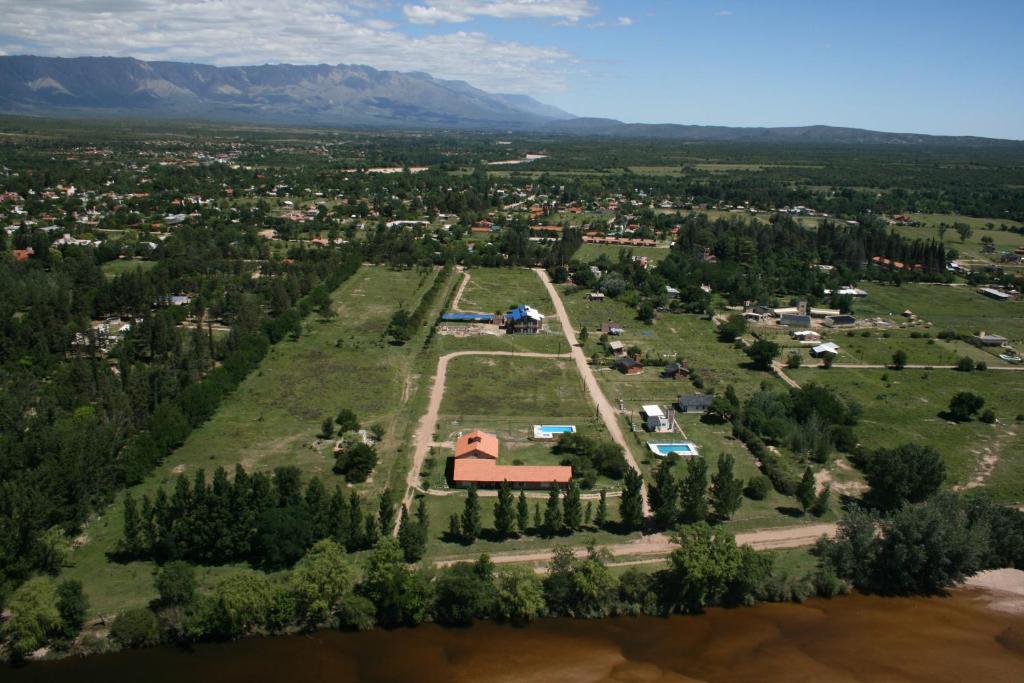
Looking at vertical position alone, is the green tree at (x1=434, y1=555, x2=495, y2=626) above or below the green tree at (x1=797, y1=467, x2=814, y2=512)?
below

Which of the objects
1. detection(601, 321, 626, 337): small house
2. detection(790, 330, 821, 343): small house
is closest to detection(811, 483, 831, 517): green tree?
detection(601, 321, 626, 337): small house

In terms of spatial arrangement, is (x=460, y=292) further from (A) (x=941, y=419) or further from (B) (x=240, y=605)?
(B) (x=240, y=605)

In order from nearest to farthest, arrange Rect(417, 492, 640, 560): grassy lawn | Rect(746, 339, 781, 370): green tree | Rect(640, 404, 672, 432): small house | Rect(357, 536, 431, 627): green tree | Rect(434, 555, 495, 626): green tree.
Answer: Rect(357, 536, 431, 627): green tree < Rect(434, 555, 495, 626): green tree < Rect(417, 492, 640, 560): grassy lawn < Rect(640, 404, 672, 432): small house < Rect(746, 339, 781, 370): green tree

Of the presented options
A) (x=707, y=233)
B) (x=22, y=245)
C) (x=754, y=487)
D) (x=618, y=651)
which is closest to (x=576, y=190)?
(x=707, y=233)

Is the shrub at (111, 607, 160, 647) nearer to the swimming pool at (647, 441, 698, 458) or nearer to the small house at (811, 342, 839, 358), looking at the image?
the swimming pool at (647, 441, 698, 458)

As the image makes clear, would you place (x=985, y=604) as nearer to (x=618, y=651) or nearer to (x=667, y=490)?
(x=667, y=490)

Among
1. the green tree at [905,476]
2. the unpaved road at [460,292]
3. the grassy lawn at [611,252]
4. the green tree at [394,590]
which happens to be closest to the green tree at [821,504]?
the green tree at [905,476]
